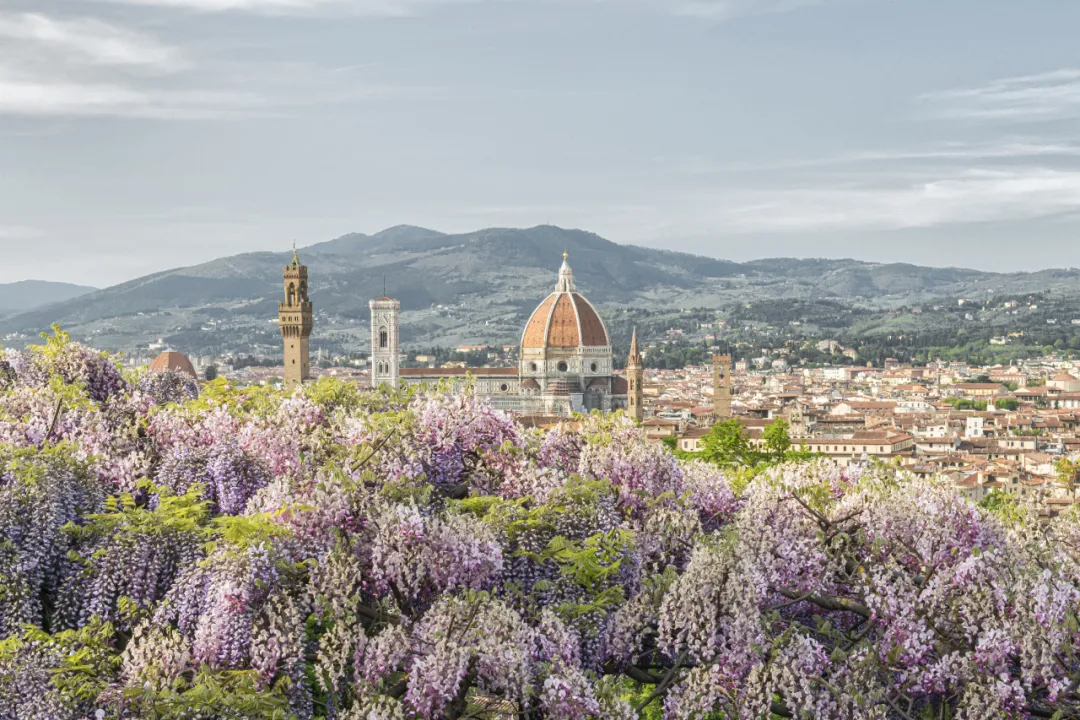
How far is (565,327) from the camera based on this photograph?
92.0 meters

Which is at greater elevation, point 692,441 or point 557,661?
point 557,661

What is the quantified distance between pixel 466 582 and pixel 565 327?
82.6 m

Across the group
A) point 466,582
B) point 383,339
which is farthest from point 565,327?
point 466,582

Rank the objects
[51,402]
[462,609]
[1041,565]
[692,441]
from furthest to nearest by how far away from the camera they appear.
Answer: [692,441] < [51,402] < [1041,565] < [462,609]

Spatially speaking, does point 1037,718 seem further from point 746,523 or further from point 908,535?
point 746,523

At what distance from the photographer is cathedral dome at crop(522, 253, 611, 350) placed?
91375mm

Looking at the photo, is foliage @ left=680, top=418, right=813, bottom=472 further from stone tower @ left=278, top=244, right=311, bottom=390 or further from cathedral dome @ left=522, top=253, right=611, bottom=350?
cathedral dome @ left=522, top=253, right=611, bottom=350

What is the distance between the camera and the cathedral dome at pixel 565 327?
91375mm

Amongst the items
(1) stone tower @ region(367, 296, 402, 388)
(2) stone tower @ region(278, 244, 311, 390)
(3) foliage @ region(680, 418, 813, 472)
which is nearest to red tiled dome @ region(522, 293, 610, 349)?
(1) stone tower @ region(367, 296, 402, 388)

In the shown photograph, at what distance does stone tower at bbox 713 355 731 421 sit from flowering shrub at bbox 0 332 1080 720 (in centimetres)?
9136

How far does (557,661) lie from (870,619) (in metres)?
2.56

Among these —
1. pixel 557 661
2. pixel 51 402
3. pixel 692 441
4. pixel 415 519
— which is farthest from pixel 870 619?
pixel 692 441

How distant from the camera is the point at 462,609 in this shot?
897cm

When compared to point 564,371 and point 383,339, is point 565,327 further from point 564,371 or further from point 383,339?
point 383,339
